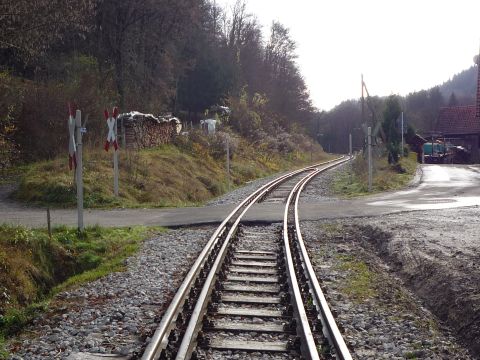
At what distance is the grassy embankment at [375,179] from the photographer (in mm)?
23781

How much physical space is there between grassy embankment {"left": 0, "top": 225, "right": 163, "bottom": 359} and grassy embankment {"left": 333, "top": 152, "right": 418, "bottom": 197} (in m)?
12.9

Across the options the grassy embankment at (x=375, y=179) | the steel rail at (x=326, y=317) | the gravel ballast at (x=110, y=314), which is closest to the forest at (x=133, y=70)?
the grassy embankment at (x=375, y=179)

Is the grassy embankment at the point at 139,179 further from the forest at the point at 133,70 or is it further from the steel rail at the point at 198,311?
the steel rail at the point at 198,311

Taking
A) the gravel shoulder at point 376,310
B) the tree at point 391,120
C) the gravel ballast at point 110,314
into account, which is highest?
the tree at point 391,120

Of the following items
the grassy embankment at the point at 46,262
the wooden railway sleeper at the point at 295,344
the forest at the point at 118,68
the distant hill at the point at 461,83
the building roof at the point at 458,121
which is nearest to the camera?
the wooden railway sleeper at the point at 295,344

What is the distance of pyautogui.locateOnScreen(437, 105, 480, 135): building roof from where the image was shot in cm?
5516

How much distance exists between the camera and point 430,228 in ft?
41.4

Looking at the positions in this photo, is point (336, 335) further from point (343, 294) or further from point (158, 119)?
point (158, 119)

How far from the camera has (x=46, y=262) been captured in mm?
9688

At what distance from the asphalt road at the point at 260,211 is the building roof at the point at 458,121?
36245 mm

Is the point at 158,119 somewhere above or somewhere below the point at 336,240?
above

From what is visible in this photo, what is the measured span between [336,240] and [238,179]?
63.6 ft

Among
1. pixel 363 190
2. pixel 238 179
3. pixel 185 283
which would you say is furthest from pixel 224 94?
pixel 185 283

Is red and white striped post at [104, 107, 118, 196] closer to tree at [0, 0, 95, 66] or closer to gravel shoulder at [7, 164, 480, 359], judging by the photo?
tree at [0, 0, 95, 66]
